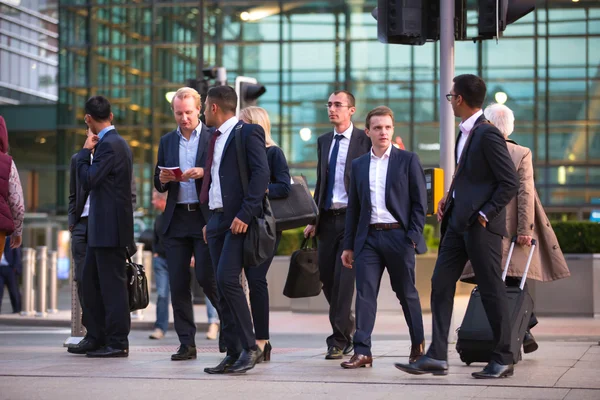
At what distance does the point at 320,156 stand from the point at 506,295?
2.45m

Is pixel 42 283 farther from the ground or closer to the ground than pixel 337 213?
closer to the ground

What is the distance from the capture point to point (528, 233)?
29.4ft

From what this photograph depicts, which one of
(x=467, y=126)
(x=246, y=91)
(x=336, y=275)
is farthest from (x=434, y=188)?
(x=246, y=91)

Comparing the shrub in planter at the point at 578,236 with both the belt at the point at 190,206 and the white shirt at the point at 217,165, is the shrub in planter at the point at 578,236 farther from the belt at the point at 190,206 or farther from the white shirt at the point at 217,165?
the white shirt at the point at 217,165

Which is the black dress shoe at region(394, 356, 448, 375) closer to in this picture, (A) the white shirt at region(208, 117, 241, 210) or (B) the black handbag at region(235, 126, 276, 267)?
(B) the black handbag at region(235, 126, 276, 267)

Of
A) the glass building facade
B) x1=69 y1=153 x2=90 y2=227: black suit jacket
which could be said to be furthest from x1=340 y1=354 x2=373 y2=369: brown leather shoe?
the glass building facade

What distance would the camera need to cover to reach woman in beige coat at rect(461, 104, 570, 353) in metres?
9.04

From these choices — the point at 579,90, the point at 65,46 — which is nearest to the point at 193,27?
the point at 65,46

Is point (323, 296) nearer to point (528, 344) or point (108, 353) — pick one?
point (108, 353)

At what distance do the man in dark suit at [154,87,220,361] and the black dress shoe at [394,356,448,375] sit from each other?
7.31 ft

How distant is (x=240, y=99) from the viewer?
16266mm

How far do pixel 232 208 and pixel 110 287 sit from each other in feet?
6.30

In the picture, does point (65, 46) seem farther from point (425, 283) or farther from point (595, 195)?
point (425, 283)

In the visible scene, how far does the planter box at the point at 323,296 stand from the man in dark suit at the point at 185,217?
754cm
